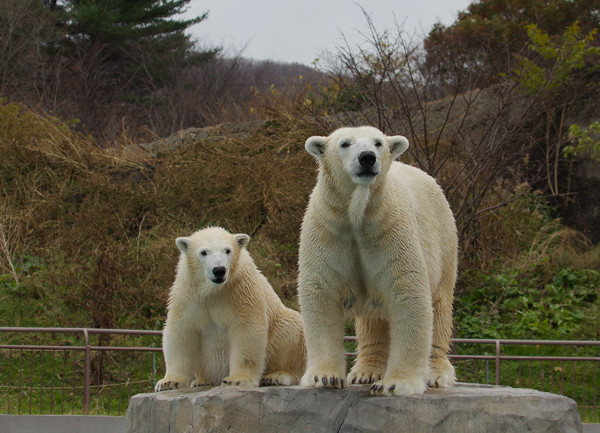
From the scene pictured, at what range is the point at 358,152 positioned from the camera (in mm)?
4059

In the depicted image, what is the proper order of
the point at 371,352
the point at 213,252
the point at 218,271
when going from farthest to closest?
the point at 213,252 < the point at 218,271 < the point at 371,352

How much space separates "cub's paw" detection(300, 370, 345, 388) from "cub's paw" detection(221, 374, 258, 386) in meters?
0.76

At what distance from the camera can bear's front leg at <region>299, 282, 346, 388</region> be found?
428 centimetres

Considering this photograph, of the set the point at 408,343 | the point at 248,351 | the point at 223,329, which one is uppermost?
the point at 408,343

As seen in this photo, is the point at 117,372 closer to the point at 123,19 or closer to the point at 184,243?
the point at 184,243

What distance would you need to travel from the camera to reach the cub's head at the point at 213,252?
5.14m

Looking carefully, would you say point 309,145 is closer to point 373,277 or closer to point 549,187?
point 373,277

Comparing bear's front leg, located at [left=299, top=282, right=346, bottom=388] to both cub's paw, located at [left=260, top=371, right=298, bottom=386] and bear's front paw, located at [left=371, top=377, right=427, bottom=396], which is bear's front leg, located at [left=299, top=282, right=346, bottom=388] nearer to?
bear's front paw, located at [left=371, top=377, right=427, bottom=396]

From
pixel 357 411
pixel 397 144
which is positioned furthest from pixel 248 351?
pixel 397 144

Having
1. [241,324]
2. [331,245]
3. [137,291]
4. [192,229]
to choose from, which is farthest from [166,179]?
[331,245]

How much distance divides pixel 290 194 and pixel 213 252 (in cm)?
674

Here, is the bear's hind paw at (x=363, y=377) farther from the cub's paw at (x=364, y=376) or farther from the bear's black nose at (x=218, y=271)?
the bear's black nose at (x=218, y=271)

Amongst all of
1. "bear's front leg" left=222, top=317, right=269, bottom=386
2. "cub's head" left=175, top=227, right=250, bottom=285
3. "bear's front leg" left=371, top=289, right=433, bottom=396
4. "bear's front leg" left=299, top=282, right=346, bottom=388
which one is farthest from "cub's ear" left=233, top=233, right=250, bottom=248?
"bear's front leg" left=371, top=289, right=433, bottom=396

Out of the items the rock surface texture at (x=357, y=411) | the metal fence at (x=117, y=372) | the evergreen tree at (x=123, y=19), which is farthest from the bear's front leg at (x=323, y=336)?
the evergreen tree at (x=123, y=19)
